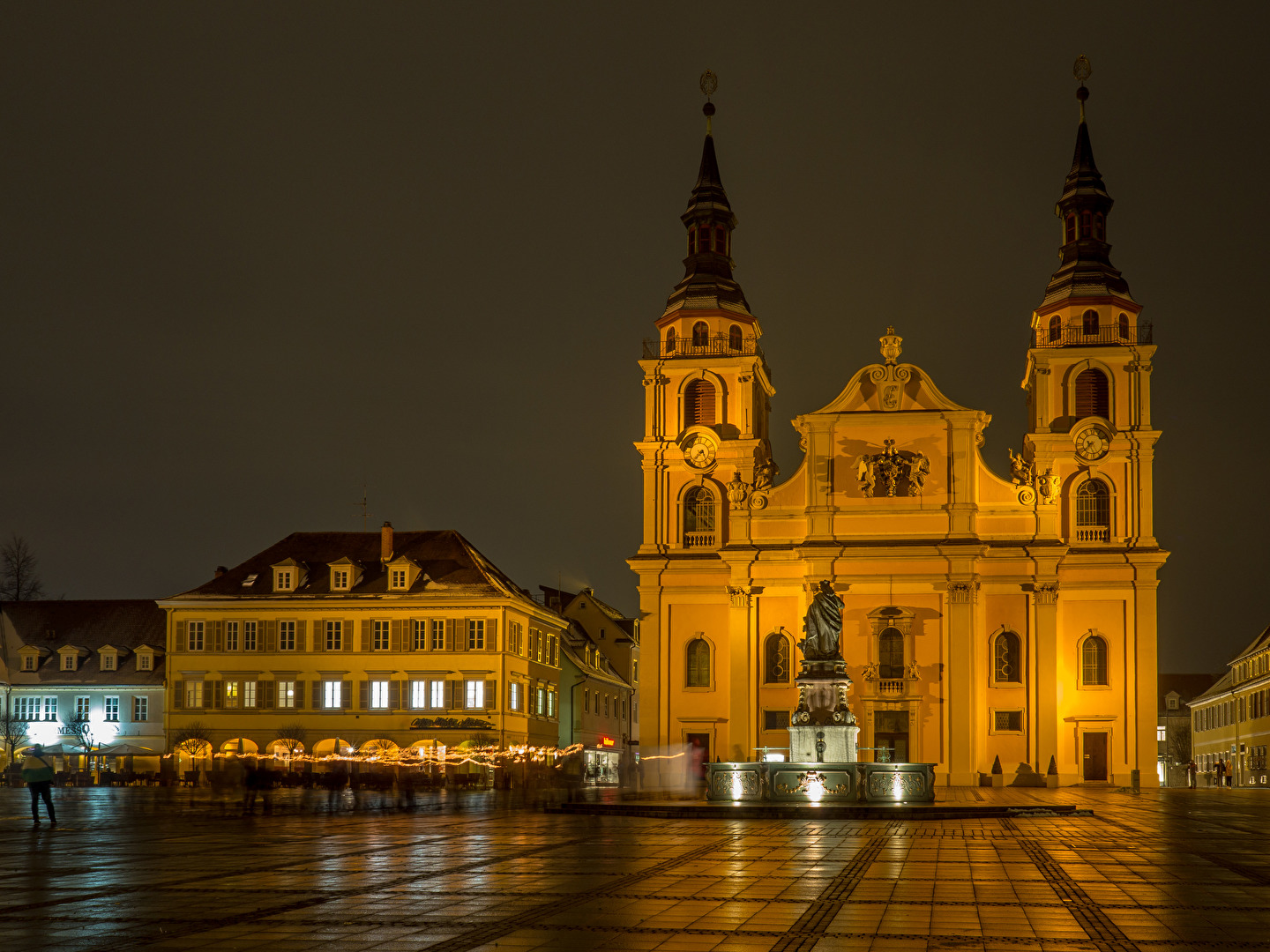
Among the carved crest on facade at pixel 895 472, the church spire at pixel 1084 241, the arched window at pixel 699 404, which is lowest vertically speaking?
the carved crest on facade at pixel 895 472

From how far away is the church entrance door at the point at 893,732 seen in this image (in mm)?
60000

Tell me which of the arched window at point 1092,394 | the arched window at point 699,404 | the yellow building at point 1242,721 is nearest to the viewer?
the arched window at point 1092,394

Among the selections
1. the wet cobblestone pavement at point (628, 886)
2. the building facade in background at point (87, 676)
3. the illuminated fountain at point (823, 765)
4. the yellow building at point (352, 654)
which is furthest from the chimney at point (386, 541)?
the wet cobblestone pavement at point (628, 886)

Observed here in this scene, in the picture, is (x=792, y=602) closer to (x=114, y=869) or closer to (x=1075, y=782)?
(x=1075, y=782)

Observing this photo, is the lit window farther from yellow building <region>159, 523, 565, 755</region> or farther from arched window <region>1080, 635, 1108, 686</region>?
arched window <region>1080, 635, 1108, 686</region>

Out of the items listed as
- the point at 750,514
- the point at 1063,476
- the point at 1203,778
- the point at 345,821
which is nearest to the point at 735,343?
the point at 750,514

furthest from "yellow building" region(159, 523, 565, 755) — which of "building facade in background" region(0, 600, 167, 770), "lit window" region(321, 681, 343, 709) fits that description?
"building facade in background" region(0, 600, 167, 770)

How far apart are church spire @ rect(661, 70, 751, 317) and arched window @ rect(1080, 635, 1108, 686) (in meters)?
19.2

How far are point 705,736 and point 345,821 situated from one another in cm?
3644

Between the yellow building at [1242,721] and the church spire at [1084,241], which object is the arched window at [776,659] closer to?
the church spire at [1084,241]

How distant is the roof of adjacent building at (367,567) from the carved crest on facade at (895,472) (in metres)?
15.0

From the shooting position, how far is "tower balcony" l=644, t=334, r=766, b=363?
65438 mm

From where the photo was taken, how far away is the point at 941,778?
59000 millimetres

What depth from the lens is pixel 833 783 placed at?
3216 cm
